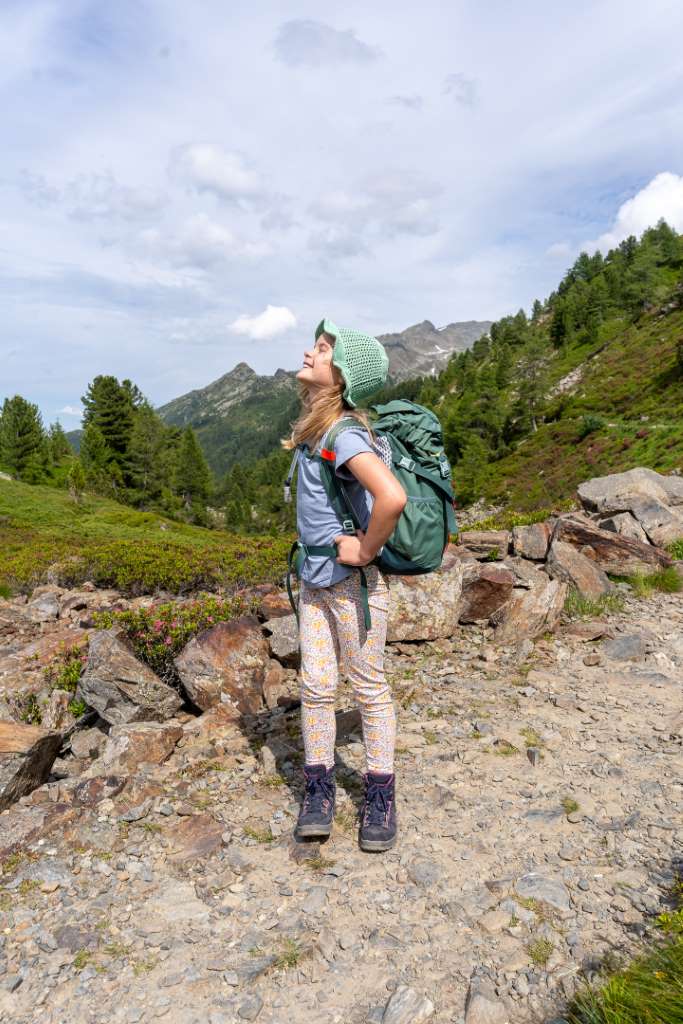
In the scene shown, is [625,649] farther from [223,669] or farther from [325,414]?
[325,414]

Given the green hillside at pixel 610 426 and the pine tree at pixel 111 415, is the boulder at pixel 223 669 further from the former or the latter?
the pine tree at pixel 111 415

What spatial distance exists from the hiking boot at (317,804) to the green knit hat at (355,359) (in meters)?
2.43

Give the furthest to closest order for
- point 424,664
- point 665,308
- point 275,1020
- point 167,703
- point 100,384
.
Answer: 1. point 665,308
2. point 100,384
3. point 424,664
4. point 167,703
5. point 275,1020

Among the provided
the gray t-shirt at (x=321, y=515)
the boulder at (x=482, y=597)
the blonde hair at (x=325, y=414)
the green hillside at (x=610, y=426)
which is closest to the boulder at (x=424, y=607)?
the boulder at (x=482, y=597)

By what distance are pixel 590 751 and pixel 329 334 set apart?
395 centimetres

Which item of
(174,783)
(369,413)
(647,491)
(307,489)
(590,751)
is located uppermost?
(369,413)

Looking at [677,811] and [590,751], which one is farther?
[590,751]

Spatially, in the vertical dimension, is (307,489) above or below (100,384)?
below

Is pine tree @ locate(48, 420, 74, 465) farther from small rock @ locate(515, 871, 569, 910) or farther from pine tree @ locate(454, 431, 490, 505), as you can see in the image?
small rock @ locate(515, 871, 569, 910)

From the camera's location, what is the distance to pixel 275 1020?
2.52 m

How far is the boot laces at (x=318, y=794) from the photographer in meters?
3.72

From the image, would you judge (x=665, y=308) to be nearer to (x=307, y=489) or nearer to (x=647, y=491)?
(x=647, y=491)

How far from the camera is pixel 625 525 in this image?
421 inches

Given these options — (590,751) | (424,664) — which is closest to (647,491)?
(424,664)
